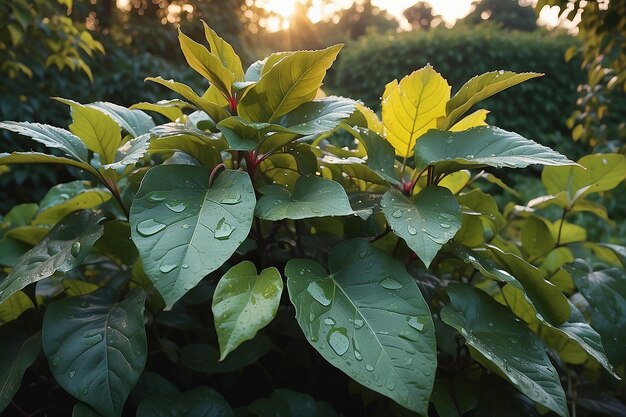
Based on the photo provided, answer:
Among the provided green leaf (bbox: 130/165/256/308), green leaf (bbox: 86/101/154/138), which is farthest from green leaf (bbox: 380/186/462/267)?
green leaf (bbox: 86/101/154/138)

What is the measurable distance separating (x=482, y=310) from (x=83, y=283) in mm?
944

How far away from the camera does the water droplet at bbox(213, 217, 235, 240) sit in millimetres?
792

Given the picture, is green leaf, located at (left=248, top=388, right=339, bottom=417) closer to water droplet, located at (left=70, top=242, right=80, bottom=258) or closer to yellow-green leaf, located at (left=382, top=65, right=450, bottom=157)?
water droplet, located at (left=70, top=242, right=80, bottom=258)

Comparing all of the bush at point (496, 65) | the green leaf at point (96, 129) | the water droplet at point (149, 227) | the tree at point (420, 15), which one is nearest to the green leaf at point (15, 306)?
the green leaf at point (96, 129)

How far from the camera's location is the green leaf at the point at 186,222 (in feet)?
2.41

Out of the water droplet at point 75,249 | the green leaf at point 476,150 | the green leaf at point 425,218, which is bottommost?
the water droplet at point 75,249

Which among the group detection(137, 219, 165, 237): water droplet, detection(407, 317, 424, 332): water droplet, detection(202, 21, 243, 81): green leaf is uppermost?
detection(202, 21, 243, 81): green leaf

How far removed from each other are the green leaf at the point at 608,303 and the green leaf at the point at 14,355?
117 cm

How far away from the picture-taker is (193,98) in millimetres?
1033

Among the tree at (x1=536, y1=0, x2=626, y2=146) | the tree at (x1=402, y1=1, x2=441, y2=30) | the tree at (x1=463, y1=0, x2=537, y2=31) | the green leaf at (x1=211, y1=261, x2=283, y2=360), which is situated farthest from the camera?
the tree at (x1=402, y1=1, x2=441, y2=30)

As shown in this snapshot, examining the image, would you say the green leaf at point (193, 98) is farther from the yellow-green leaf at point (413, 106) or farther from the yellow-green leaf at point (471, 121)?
the yellow-green leaf at point (471, 121)

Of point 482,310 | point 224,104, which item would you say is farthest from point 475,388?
point 224,104

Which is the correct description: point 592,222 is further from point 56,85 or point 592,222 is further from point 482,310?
point 56,85

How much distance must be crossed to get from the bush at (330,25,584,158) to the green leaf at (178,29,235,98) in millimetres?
6910
